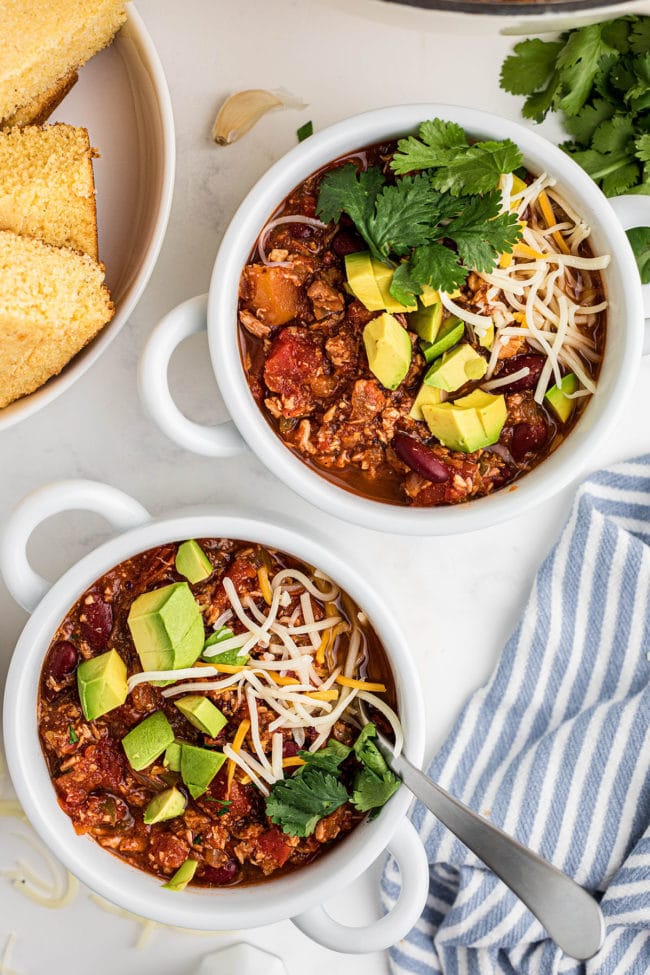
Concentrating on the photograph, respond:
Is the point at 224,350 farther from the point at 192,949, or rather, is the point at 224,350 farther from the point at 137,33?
the point at 192,949

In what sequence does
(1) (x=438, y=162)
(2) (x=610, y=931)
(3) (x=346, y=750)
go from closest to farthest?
1. (1) (x=438, y=162)
2. (3) (x=346, y=750)
3. (2) (x=610, y=931)

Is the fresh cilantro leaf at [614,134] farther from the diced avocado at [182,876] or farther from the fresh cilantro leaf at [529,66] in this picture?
the diced avocado at [182,876]

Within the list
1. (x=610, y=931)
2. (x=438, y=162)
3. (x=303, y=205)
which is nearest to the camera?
(x=438, y=162)

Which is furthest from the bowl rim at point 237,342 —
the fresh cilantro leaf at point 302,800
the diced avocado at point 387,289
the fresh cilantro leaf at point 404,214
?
the fresh cilantro leaf at point 302,800

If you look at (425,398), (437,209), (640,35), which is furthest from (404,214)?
(640,35)

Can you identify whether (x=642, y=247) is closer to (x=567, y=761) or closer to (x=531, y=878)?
(x=567, y=761)

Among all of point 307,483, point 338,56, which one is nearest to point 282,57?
point 338,56

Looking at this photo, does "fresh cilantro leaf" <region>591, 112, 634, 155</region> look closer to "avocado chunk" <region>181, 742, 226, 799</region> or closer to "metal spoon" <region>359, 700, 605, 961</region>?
"metal spoon" <region>359, 700, 605, 961</region>
